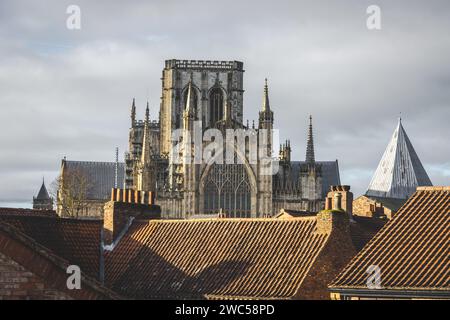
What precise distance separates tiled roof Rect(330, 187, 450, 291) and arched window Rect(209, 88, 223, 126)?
8111cm

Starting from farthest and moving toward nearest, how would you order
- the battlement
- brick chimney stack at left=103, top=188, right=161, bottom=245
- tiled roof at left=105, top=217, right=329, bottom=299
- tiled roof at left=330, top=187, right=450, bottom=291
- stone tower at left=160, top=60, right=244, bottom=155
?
the battlement, stone tower at left=160, top=60, right=244, bottom=155, brick chimney stack at left=103, top=188, right=161, bottom=245, tiled roof at left=105, top=217, right=329, bottom=299, tiled roof at left=330, top=187, right=450, bottom=291

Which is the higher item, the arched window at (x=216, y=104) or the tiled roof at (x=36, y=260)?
the arched window at (x=216, y=104)

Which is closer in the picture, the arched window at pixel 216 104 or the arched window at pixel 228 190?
the arched window at pixel 228 190

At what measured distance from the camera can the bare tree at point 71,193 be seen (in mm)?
88000

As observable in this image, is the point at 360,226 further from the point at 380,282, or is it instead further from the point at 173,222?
the point at 380,282

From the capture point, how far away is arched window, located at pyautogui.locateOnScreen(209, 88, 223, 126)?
110m

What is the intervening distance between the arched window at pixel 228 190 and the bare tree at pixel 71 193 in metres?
9.66

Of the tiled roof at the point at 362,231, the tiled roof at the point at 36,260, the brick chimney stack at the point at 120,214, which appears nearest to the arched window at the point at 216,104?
the brick chimney stack at the point at 120,214

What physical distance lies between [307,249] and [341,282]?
4.18 m

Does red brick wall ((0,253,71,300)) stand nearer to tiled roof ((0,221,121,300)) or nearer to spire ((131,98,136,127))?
tiled roof ((0,221,121,300))

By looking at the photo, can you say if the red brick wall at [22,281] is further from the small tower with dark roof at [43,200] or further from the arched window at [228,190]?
the small tower with dark roof at [43,200]

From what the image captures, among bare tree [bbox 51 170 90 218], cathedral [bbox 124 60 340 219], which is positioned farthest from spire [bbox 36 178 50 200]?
cathedral [bbox 124 60 340 219]

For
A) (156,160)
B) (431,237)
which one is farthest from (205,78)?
(431,237)

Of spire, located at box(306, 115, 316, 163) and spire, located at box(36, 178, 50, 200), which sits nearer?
spire, located at box(306, 115, 316, 163)
